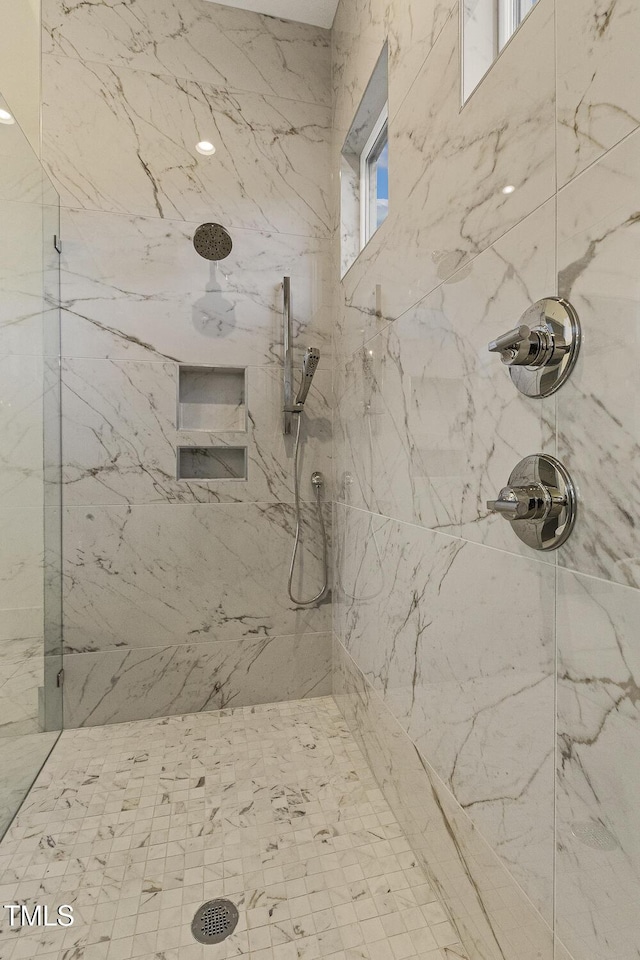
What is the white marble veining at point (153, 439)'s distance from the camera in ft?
6.25

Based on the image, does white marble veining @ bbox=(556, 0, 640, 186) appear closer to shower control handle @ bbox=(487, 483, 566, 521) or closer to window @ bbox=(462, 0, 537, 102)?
window @ bbox=(462, 0, 537, 102)

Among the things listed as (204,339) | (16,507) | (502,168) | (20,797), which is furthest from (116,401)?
(502,168)

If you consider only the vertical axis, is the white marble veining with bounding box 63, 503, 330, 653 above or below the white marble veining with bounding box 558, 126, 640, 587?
below

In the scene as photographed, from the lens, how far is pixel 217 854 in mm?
1260

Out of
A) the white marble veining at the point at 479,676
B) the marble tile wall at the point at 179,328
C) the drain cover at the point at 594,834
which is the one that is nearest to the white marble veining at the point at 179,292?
the marble tile wall at the point at 179,328

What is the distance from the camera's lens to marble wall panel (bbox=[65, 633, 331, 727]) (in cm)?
192

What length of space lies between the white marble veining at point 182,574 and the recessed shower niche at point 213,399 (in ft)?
1.15

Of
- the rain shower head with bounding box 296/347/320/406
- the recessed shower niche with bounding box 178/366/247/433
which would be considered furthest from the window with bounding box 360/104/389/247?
the recessed shower niche with bounding box 178/366/247/433

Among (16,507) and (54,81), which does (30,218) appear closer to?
(54,81)

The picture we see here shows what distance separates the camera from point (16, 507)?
4.99ft

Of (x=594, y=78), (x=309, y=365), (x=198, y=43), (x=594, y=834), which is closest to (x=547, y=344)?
(x=594, y=78)


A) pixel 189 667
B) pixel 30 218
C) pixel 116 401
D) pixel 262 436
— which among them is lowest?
pixel 189 667

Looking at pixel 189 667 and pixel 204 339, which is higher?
A: pixel 204 339

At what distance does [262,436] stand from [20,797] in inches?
56.9
